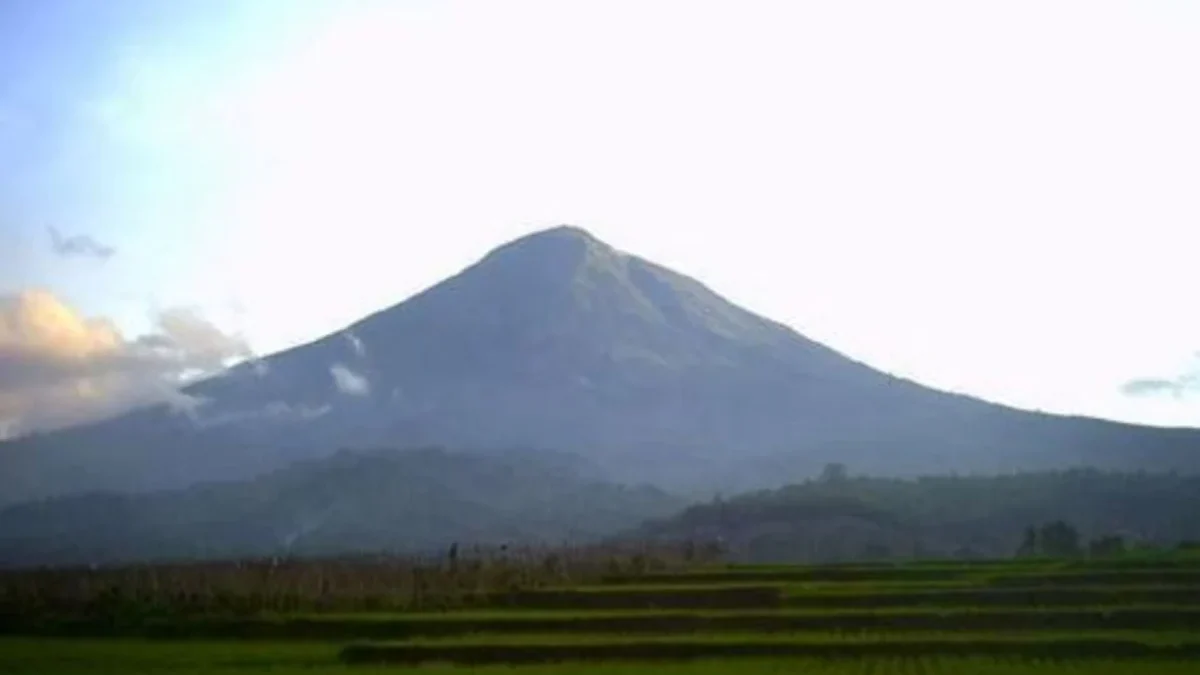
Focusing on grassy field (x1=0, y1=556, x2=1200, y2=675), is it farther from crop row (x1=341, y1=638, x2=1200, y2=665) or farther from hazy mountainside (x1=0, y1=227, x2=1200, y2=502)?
hazy mountainside (x1=0, y1=227, x2=1200, y2=502)

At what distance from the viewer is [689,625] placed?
1183 inches

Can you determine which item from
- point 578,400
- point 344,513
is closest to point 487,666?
point 344,513

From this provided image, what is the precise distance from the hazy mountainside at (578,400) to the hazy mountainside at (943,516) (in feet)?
106

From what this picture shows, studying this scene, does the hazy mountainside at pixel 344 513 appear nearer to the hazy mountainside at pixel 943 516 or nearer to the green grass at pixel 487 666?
the hazy mountainside at pixel 943 516

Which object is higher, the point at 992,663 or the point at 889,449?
the point at 889,449

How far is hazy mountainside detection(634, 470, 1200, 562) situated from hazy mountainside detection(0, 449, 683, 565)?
18.5 m

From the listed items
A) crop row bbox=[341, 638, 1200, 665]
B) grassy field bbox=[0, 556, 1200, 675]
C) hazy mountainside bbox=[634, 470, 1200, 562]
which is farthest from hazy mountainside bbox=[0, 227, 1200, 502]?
crop row bbox=[341, 638, 1200, 665]

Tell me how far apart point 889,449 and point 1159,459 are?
806 inches

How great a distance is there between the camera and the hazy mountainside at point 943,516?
61031 millimetres

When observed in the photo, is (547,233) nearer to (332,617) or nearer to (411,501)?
(411,501)

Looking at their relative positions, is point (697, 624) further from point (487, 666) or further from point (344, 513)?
point (344, 513)

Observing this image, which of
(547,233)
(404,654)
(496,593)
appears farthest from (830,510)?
(547,233)

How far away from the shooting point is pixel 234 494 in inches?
4040

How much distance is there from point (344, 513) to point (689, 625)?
220ft
